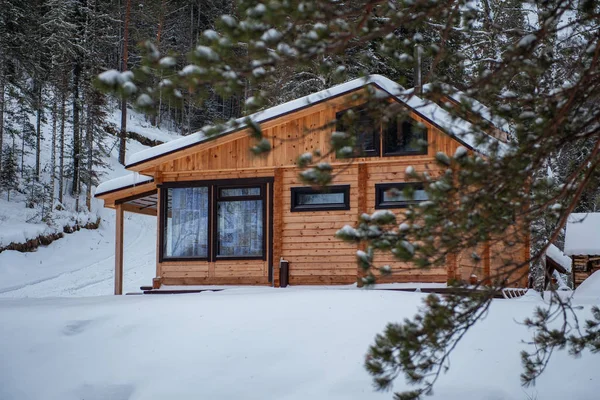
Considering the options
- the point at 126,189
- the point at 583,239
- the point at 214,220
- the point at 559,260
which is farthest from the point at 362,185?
the point at 559,260

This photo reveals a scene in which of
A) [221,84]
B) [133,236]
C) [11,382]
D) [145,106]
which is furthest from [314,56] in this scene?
[133,236]

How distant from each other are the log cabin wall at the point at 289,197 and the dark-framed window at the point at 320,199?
0.33ft

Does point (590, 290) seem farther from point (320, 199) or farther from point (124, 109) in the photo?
point (124, 109)

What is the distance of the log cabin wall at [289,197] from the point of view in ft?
43.0

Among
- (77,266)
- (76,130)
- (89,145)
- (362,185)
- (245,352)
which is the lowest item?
Answer: (245,352)

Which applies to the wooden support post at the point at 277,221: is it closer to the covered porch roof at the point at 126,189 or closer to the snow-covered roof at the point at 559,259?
the covered porch roof at the point at 126,189

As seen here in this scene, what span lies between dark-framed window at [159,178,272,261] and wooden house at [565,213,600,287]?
6885 mm

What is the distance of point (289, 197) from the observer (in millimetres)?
13719

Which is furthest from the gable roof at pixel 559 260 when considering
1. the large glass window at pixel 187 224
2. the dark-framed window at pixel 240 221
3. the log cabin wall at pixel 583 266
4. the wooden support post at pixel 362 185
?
the large glass window at pixel 187 224

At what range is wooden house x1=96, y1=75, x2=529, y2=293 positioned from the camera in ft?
43.0

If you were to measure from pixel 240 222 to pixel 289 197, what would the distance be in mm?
1224

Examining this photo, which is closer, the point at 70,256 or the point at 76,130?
the point at 70,256

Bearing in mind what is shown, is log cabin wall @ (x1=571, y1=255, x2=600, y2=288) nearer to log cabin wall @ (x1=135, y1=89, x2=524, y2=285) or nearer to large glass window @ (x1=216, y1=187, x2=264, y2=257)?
log cabin wall @ (x1=135, y1=89, x2=524, y2=285)

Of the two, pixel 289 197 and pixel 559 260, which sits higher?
pixel 289 197
